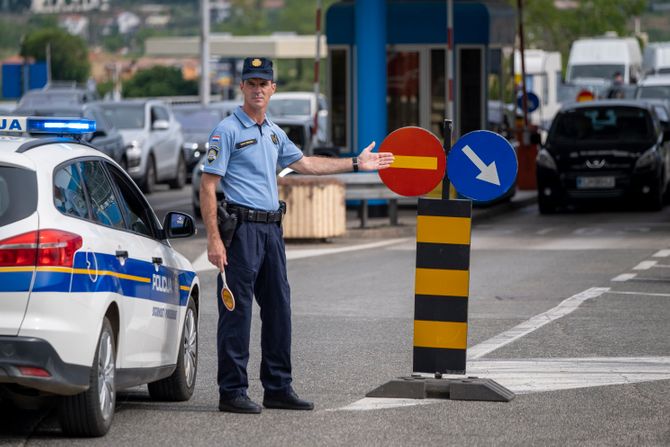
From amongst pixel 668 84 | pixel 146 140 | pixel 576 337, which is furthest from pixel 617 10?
pixel 576 337

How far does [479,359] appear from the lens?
11195 millimetres

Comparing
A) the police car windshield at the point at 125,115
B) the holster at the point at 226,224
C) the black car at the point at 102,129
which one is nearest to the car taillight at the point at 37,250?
the holster at the point at 226,224

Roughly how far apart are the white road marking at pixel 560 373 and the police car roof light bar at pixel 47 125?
2036mm

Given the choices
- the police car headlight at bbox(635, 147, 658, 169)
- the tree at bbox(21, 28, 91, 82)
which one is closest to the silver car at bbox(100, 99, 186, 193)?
the police car headlight at bbox(635, 147, 658, 169)

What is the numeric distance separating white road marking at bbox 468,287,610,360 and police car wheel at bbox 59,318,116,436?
141 inches

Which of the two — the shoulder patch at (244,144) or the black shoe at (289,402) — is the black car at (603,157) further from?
the shoulder patch at (244,144)

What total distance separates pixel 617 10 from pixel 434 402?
320 feet

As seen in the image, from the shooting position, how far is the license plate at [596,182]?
87.9 ft

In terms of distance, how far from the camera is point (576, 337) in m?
12.4

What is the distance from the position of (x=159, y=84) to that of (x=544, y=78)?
200ft

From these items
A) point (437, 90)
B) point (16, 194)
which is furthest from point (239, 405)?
point (437, 90)

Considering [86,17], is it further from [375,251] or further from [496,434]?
[496,434]

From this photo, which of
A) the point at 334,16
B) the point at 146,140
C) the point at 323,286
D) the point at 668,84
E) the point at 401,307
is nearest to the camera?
the point at 401,307

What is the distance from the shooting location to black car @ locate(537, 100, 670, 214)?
88.1 feet
